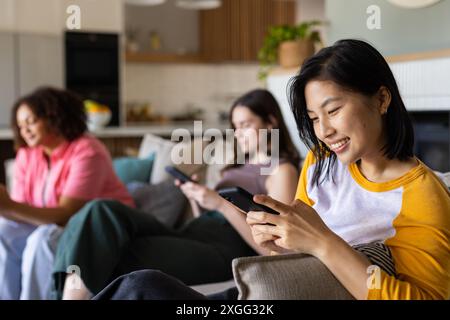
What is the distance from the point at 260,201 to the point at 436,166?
4.74ft

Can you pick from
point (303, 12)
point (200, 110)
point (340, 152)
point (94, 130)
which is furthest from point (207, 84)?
point (340, 152)

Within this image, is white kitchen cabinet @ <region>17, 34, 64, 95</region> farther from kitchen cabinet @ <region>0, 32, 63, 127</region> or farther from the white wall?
Result: the white wall

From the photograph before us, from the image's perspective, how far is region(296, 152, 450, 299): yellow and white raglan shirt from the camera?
1049 millimetres

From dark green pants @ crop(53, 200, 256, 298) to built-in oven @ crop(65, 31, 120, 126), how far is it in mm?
3556

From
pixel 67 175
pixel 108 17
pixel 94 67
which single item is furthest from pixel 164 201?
pixel 108 17

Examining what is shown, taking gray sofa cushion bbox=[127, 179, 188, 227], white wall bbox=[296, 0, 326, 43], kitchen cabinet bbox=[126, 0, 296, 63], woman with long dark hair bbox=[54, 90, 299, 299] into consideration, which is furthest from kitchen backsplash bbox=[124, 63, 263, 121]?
woman with long dark hair bbox=[54, 90, 299, 299]

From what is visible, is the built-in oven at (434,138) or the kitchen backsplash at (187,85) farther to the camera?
the kitchen backsplash at (187,85)

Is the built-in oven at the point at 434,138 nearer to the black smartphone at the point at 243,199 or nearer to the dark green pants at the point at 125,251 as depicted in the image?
the dark green pants at the point at 125,251

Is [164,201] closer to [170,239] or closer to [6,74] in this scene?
[170,239]

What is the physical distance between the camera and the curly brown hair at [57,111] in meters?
2.52

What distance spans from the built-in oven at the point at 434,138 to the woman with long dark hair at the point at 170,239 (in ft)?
1.97

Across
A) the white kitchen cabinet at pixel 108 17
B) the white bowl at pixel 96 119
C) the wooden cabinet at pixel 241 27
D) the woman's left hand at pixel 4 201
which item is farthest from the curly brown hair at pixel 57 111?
the wooden cabinet at pixel 241 27

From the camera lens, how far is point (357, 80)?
1.10 m

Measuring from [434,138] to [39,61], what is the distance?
12.3 feet
